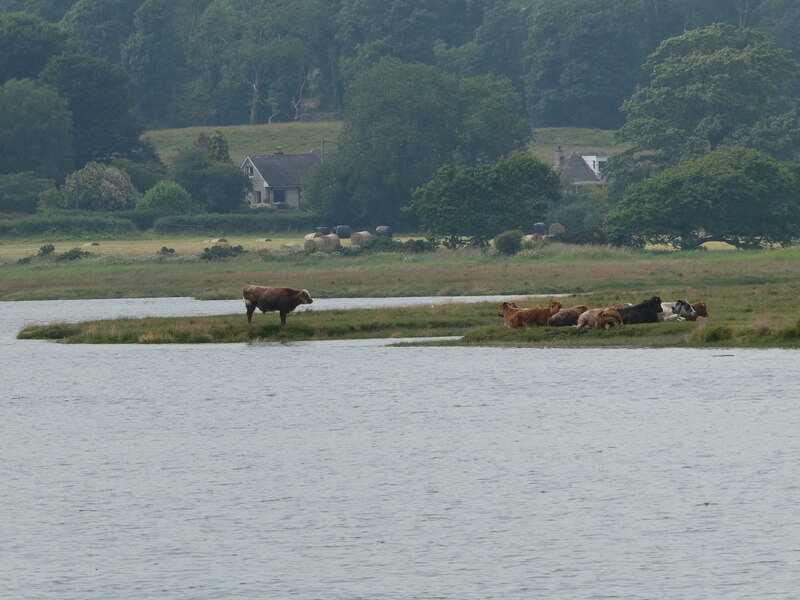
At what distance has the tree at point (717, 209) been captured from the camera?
10344 centimetres

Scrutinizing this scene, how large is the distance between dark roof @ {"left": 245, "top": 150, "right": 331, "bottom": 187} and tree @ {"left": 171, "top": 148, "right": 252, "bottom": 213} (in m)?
9.83

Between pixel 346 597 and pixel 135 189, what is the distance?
129m

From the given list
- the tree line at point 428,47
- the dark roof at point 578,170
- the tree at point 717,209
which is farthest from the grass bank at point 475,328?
the tree line at point 428,47

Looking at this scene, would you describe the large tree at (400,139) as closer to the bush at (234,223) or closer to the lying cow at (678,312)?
the bush at (234,223)

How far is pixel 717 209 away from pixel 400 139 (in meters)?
43.5

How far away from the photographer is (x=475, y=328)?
176ft

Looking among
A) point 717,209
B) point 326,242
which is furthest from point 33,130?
point 717,209

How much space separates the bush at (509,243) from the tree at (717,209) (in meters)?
7.59

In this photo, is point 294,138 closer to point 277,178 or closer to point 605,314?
point 277,178

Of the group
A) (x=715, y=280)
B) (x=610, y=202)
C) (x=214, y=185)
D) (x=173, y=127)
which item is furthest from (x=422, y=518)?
(x=173, y=127)

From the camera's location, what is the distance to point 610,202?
435ft

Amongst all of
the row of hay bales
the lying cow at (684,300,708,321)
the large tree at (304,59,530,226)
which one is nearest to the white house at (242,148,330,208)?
the large tree at (304,59,530,226)

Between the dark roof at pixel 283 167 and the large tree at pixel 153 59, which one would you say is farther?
the large tree at pixel 153 59

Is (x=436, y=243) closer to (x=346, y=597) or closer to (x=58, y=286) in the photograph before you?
(x=58, y=286)
